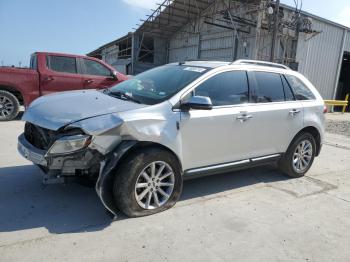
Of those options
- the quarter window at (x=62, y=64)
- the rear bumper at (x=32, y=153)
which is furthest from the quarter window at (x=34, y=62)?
the rear bumper at (x=32, y=153)

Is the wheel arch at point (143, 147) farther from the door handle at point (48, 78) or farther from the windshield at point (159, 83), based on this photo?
the door handle at point (48, 78)

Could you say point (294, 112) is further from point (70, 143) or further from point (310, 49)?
point (310, 49)

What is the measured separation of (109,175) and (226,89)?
1.95 m

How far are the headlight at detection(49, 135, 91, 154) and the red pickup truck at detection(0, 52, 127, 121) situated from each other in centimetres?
629

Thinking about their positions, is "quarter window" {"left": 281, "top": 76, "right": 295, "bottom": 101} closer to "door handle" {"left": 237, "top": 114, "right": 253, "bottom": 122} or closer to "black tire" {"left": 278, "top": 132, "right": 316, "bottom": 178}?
"black tire" {"left": 278, "top": 132, "right": 316, "bottom": 178}

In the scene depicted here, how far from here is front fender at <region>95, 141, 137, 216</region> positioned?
3.37 meters

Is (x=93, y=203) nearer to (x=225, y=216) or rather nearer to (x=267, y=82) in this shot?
(x=225, y=216)

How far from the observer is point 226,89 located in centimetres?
447

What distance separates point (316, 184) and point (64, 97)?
404cm

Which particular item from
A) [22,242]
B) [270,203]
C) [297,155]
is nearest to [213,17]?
[297,155]

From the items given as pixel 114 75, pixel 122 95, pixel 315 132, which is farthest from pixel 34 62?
pixel 315 132

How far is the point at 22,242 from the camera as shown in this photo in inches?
122

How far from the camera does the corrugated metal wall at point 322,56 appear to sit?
59.5 feet

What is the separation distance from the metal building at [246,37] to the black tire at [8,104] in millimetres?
10649
